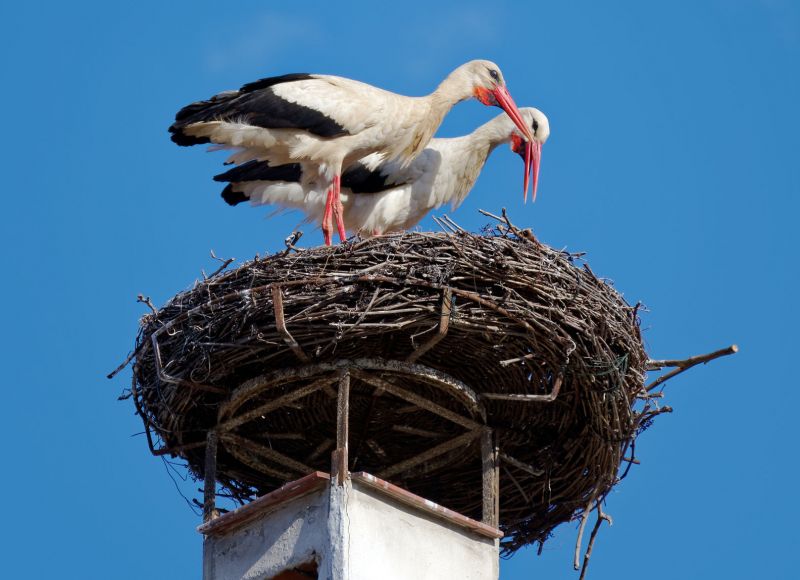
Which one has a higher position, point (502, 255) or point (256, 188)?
point (256, 188)

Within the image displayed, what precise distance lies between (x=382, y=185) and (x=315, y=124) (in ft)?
3.94

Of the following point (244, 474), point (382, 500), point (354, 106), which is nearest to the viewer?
point (382, 500)

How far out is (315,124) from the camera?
1220 cm

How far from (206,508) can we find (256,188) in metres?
3.60

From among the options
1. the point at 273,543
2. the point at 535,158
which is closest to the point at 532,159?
the point at 535,158

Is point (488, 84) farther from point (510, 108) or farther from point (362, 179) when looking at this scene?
point (362, 179)

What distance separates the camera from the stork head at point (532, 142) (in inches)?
552

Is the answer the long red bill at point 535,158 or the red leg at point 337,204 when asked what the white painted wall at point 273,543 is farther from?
the long red bill at point 535,158

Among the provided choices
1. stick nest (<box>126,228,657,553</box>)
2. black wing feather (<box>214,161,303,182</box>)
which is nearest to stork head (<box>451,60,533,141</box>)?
black wing feather (<box>214,161,303,182</box>)

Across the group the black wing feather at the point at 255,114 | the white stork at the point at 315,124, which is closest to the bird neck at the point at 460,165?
the white stork at the point at 315,124

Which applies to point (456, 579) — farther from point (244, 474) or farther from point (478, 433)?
point (244, 474)

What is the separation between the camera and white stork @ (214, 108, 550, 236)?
1297cm

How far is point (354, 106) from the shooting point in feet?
40.4

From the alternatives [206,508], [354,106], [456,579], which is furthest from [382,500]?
[354,106]
